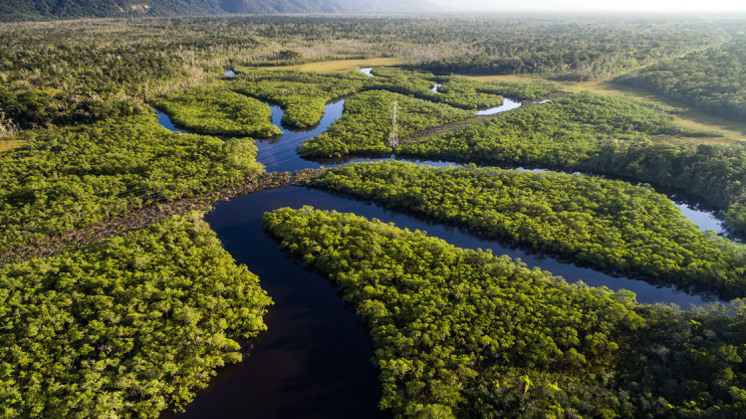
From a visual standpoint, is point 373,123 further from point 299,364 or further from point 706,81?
point 706,81

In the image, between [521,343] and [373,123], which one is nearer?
[521,343]

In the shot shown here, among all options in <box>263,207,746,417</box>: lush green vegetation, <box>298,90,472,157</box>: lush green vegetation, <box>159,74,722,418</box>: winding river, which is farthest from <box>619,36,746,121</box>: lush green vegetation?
<box>263,207,746,417</box>: lush green vegetation

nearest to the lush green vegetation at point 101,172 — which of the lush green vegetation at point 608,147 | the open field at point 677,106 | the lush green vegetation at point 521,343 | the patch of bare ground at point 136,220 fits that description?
the patch of bare ground at point 136,220

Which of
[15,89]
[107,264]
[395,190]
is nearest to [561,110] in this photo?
[395,190]

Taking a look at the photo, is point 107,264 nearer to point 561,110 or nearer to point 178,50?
point 561,110

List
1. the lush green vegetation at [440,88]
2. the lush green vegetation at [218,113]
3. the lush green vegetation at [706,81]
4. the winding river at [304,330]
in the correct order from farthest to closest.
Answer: the lush green vegetation at [440,88] < the lush green vegetation at [706,81] < the lush green vegetation at [218,113] < the winding river at [304,330]

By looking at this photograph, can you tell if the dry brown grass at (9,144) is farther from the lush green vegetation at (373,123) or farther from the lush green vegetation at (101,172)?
the lush green vegetation at (373,123)

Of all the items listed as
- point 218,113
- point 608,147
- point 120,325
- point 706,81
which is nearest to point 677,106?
point 706,81
